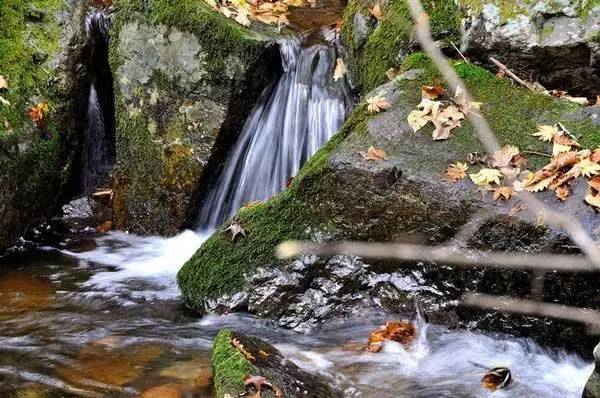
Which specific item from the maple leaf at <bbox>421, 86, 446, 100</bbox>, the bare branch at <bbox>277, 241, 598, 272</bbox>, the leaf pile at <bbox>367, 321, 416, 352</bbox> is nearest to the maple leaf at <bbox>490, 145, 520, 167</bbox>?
the bare branch at <bbox>277, 241, 598, 272</bbox>

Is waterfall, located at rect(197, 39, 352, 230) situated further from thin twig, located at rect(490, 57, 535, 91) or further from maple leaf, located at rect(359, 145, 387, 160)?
maple leaf, located at rect(359, 145, 387, 160)

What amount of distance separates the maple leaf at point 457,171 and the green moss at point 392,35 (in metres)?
1.66

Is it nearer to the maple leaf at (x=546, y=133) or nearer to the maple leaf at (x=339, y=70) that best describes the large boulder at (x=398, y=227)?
the maple leaf at (x=546, y=133)

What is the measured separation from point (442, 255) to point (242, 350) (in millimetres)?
1579

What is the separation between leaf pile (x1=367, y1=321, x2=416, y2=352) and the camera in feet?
14.6

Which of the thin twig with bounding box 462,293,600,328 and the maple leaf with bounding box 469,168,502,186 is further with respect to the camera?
the maple leaf with bounding box 469,168,502,186

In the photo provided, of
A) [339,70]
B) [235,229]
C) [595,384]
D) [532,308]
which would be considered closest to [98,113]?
[339,70]

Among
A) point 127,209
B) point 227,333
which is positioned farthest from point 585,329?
point 127,209

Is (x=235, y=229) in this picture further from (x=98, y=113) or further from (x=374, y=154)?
(x=98, y=113)

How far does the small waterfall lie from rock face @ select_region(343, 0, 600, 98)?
3.87 metres

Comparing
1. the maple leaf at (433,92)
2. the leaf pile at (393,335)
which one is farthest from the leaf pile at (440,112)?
the leaf pile at (393,335)

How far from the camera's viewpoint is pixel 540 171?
14.2 ft

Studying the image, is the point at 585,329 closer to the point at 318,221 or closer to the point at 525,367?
the point at 525,367

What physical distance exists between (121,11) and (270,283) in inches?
158
